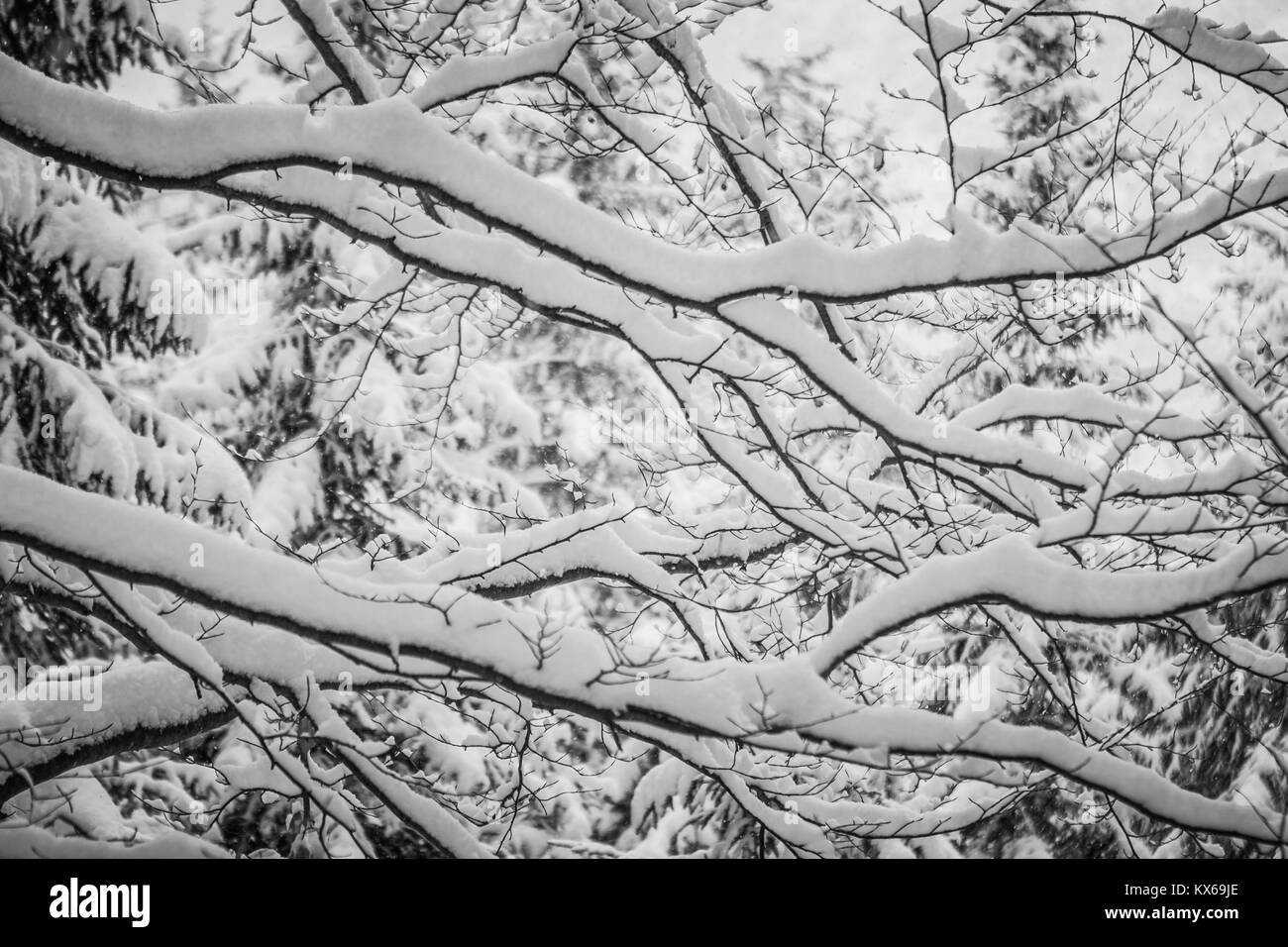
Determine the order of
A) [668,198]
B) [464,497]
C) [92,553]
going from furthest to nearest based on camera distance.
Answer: [464,497] < [668,198] < [92,553]

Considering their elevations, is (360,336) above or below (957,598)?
above

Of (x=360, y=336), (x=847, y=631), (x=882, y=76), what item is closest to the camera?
(x=847, y=631)

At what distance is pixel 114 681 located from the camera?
9.85ft

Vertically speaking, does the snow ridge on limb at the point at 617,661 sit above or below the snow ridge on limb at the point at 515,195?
below

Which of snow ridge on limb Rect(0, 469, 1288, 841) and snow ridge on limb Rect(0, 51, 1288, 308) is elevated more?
snow ridge on limb Rect(0, 51, 1288, 308)

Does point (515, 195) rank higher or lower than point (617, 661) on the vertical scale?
higher

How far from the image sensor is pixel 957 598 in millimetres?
2182

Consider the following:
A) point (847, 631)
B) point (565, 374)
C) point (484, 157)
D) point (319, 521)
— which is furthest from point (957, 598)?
point (565, 374)

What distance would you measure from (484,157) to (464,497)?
188 inches

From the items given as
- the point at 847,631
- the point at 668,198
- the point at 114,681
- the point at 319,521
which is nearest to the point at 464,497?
the point at 319,521

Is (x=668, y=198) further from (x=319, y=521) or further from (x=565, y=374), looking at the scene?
(x=319, y=521)
